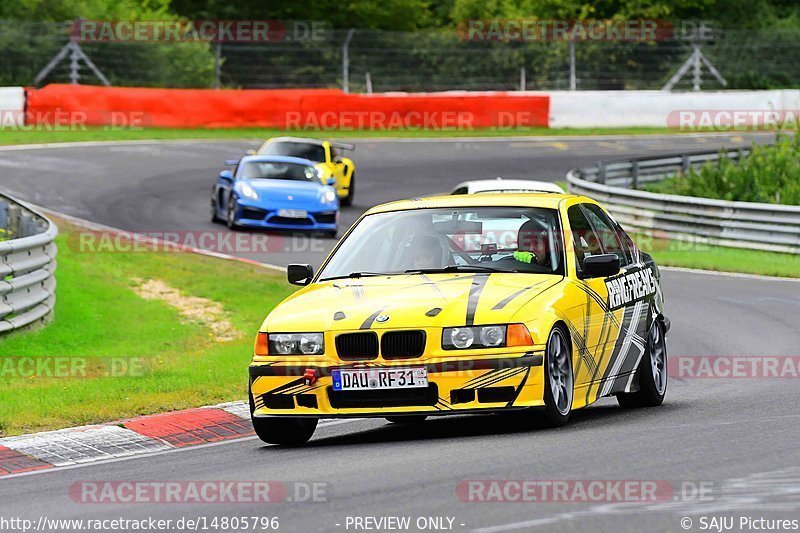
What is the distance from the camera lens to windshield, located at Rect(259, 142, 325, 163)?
29953 mm

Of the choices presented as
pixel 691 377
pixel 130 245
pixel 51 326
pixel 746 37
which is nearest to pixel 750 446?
pixel 691 377

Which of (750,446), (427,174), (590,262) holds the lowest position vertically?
(427,174)

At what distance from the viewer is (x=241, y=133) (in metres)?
41.1

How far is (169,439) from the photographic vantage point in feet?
32.9

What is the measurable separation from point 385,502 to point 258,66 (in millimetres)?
38274

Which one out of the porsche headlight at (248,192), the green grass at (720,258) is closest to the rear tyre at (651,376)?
the green grass at (720,258)

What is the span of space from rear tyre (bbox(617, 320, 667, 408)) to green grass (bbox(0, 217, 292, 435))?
293cm

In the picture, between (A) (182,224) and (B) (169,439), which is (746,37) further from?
(B) (169,439)

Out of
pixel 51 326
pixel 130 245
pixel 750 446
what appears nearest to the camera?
pixel 750 446
